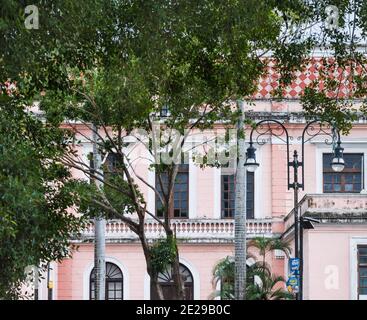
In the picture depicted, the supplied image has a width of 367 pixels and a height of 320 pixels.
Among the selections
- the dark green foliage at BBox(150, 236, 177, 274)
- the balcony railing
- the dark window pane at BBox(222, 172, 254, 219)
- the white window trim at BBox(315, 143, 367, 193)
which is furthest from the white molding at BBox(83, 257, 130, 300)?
the dark green foliage at BBox(150, 236, 177, 274)

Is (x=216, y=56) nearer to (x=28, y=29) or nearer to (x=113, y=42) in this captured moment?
(x=113, y=42)

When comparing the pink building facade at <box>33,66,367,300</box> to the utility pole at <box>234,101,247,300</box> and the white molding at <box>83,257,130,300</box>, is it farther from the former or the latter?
the utility pole at <box>234,101,247,300</box>

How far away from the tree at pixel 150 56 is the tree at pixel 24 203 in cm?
59

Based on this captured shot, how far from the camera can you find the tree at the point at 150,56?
1290 cm

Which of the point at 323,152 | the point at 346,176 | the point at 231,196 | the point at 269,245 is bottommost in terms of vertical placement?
the point at 269,245

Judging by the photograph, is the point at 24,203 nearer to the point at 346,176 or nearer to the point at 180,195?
the point at 180,195

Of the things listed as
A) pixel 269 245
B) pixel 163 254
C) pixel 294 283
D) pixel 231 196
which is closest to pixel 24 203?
pixel 163 254

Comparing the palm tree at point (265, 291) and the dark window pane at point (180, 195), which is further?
the dark window pane at point (180, 195)

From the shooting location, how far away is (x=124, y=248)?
1412 inches

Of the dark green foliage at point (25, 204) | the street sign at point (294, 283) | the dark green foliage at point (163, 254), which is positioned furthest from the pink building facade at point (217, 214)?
the dark green foliage at point (25, 204)

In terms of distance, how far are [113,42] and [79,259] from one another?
22.1 m

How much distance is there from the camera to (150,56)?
48.0ft

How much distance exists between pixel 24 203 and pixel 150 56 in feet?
8.40

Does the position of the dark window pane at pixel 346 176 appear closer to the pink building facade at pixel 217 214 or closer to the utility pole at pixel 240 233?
the pink building facade at pixel 217 214
